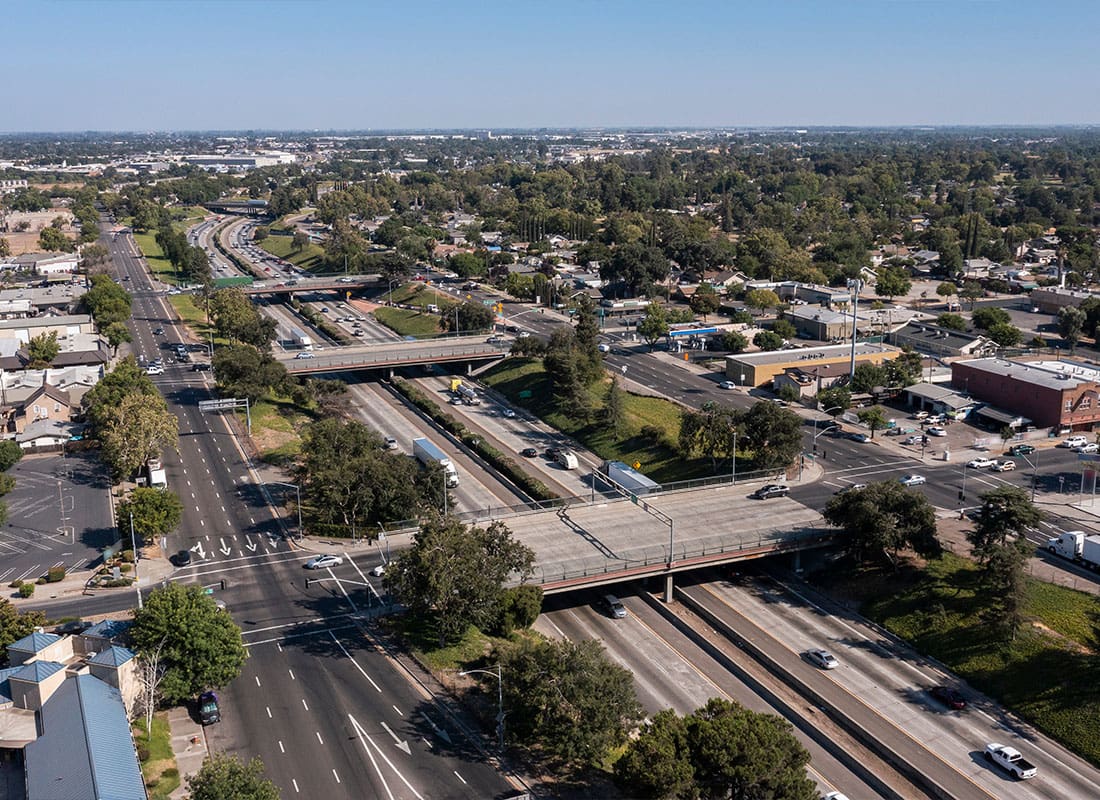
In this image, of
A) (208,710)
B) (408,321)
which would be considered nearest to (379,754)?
(208,710)

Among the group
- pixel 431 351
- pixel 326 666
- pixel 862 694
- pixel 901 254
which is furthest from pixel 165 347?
pixel 901 254

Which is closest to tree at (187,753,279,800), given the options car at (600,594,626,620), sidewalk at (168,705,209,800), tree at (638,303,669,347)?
sidewalk at (168,705,209,800)

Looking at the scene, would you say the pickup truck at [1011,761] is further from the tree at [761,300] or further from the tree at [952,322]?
the tree at [761,300]

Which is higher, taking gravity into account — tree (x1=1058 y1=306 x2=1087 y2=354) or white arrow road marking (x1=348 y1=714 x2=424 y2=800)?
tree (x1=1058 y1=306 x2=1087 y2=354)

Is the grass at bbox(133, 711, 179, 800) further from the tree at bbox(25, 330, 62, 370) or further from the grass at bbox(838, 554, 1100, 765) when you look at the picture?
the tree at bbox(25, 330, 62, 370)

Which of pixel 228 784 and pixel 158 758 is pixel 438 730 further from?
pixel 158 758
